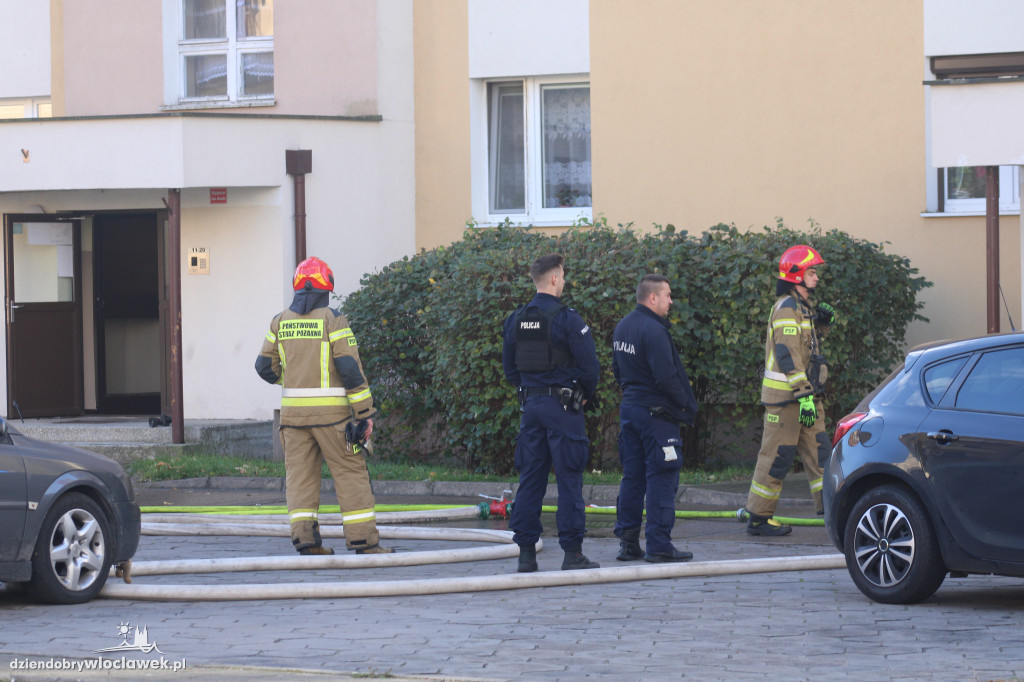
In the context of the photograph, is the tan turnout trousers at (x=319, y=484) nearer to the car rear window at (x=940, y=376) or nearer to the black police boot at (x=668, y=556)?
the black police boot at (x=668, y=556)

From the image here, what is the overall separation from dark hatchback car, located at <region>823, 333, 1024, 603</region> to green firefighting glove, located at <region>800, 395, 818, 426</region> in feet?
5.77

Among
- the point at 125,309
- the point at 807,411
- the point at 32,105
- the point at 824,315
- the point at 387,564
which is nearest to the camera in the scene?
the point at 387,564

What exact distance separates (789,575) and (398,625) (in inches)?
105

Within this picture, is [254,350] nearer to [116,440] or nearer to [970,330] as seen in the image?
[116,440]

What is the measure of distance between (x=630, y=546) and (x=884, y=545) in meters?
1.95

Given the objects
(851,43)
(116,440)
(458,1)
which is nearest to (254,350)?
(116,440)

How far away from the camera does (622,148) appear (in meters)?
15.0

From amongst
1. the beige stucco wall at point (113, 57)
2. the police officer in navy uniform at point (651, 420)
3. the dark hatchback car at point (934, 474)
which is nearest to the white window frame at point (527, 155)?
the beige stucco wall at point (113, 57)

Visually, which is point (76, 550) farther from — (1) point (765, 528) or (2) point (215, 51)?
(2) point (215, 51)

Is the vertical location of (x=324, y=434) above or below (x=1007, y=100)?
below

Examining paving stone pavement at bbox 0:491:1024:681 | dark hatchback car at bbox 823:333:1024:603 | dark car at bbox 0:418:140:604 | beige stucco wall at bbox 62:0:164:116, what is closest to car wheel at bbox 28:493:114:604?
dark car at bbox 0:418:140:604

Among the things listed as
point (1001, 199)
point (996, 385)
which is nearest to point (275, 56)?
point (1001, 199)

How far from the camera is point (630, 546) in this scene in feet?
28.4

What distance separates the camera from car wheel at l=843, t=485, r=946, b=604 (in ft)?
22.9
